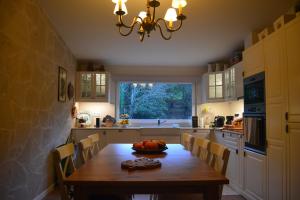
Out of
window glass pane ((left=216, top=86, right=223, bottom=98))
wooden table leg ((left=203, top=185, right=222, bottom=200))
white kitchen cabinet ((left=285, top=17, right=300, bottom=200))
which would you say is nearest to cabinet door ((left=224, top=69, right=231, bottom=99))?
window glass pane ((left=216, top=86, right=223, bottom=98))

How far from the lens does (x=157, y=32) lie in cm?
400

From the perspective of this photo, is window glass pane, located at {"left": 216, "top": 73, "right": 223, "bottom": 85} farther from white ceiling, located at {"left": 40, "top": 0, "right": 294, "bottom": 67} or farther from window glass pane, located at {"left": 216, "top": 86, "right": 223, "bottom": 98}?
white ceiling, located at {"left": 40, "top": 0, "right": 294, "bottom": 67}

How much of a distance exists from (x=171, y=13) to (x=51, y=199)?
2.81 metres

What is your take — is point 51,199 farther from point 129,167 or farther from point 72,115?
point 129,167

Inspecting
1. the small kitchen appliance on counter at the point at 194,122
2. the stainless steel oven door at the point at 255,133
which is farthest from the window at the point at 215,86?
the stainless steel oven door at the point at 255,133

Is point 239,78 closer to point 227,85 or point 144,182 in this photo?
point 227,85

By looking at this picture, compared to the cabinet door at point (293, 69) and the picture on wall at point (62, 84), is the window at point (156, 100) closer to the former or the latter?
the picture on wall at point (62, 84)

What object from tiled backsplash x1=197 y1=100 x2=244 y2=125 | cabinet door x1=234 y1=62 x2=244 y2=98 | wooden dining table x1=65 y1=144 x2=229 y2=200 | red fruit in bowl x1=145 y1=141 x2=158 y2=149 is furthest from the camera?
tiled backsplash x1=197 y1=100 x2=244 y2=125

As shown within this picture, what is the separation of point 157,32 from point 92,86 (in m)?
1.86

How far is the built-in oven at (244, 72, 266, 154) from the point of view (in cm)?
288

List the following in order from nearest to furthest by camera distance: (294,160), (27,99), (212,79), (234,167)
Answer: (294,160)
(27,99)
(234,167)
(212,79)

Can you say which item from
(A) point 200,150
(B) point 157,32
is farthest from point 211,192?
(B) point 157,32

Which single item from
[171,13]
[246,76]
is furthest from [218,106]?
[171,13]

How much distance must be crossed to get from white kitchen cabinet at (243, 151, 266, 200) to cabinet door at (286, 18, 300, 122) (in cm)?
76
